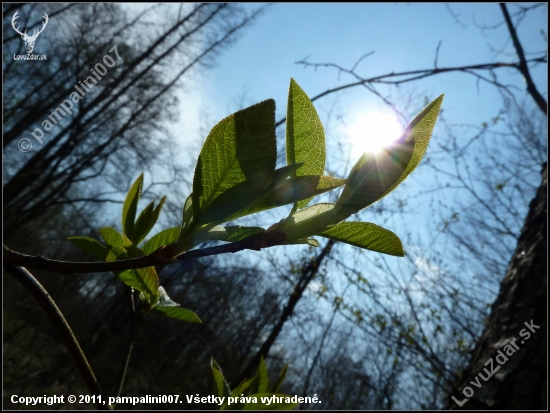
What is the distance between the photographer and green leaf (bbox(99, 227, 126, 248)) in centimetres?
46

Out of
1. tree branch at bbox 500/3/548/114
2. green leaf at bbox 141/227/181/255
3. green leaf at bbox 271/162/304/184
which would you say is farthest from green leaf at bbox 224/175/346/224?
tree branch at bbox 500/3/548/114

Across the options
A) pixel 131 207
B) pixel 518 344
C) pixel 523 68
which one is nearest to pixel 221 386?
pixel 131 207

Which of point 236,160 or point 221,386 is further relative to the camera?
point 221,386

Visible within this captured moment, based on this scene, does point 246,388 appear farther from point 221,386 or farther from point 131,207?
point 131,207

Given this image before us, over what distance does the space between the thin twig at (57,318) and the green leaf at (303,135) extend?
209 millimetres

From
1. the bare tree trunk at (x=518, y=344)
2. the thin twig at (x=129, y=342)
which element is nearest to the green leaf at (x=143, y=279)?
the thin twig at (x=129, y=342)

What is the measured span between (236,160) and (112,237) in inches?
10.7

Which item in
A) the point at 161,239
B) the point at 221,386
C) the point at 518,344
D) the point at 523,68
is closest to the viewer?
the point at 161,239

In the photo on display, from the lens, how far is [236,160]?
26 centimetres

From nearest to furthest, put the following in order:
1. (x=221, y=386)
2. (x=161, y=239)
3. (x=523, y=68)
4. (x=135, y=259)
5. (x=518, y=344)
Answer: (x=135, y=259) < (x=161, y=239) < (x=221, y=386) < (x=518, y=344) < (x=523, y=68)

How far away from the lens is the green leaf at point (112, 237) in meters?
0.46

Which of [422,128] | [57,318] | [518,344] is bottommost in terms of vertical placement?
[57,318]

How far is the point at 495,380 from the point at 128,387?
7495 millimetres

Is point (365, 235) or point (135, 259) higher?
point (365, 235)
